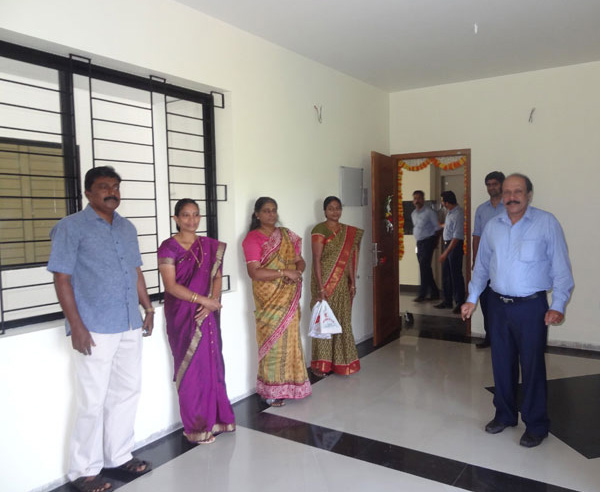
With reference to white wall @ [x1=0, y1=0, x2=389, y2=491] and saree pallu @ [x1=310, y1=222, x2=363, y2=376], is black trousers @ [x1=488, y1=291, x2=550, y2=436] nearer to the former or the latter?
saree pallu @ [x1=310, y1=222, x2=363, y2=376]

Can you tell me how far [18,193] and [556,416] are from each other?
12.0 ft

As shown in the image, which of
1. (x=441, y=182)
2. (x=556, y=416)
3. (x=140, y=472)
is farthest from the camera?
(x=441, y=182)

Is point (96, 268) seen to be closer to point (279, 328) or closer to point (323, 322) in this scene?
point (279, 328)

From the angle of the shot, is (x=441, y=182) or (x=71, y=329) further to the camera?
(x=441, y=182)

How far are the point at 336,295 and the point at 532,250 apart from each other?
5.24 ft

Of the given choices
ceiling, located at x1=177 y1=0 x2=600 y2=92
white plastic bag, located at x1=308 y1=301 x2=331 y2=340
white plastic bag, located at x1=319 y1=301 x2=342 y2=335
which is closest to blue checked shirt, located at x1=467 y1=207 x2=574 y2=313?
white plastic bag, located at x1=319 y1=301 x2=342 y2=335

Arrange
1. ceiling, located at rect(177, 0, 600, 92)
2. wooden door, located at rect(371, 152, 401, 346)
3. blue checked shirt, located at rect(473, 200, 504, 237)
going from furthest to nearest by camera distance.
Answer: wooden door, located at rect(371, 152, 401, 346)
blue checked shirt, located at rect(473, 200, 504, 237)
ceiling, located at rect(177, 0, 600, 92)

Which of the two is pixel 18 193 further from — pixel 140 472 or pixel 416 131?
pixel 416 131

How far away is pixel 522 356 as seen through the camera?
9.02 ft

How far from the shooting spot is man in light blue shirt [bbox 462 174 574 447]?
2686mm

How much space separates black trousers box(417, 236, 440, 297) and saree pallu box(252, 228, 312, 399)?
391 centimetres

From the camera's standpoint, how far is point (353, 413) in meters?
3.21

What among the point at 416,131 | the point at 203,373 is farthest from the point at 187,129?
the point at 416,131

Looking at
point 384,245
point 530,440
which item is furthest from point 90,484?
point 384,245
